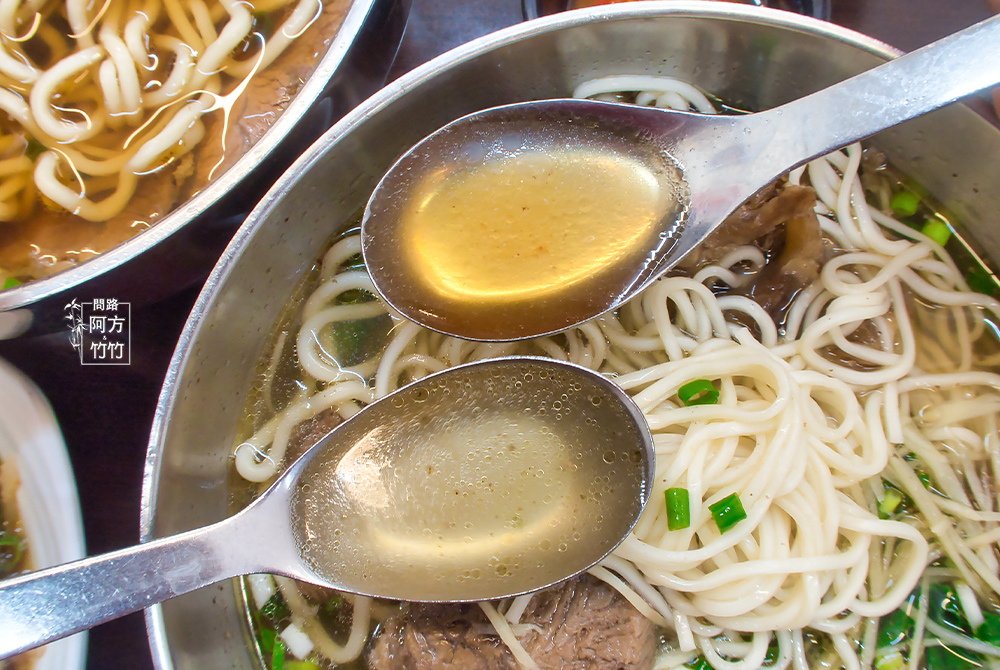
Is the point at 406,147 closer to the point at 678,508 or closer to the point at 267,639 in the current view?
the point at 678,508

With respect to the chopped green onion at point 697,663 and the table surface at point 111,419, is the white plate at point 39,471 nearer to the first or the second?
the table surface at point 111,419

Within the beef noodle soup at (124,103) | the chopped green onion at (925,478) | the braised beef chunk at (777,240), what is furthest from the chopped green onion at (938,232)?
the beef noodle soup at (124,103)

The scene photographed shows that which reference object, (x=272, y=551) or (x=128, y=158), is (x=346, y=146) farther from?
(x=272, y=551)

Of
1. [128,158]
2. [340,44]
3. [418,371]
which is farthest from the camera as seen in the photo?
[128,158]

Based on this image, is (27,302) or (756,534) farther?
(756,534)

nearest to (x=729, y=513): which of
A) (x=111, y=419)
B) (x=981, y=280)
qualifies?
(x=981, y=280)

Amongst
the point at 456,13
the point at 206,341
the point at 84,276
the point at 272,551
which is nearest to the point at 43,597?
the point at 272,551
